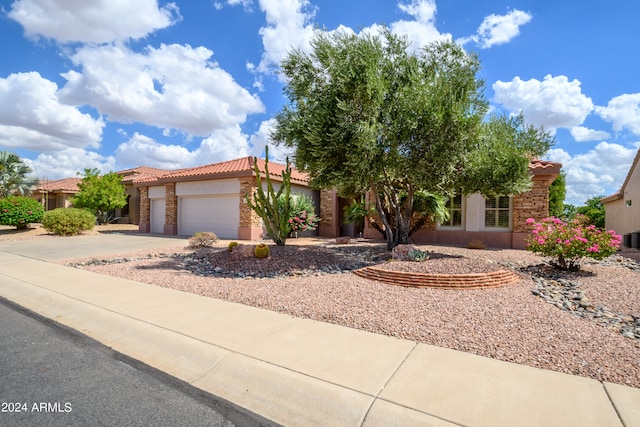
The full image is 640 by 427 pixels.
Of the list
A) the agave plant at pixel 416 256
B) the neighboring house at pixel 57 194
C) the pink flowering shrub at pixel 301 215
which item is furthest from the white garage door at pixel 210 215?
the neighboring house at pixel 57 194

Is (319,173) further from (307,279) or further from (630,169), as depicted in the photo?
(630,169)

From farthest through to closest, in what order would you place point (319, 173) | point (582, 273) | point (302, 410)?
point (319, 173) → point (582, 273) → point (302, 410)

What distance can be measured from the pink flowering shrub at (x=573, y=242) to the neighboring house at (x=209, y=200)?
385 inches

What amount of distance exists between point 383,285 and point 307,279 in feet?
5.43

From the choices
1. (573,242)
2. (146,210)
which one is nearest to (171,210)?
(146,210)

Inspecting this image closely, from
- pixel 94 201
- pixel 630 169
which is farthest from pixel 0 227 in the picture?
pixel 630 169

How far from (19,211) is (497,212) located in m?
25.4

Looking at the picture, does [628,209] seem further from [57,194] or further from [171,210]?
[57,194]

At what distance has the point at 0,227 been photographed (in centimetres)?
2467

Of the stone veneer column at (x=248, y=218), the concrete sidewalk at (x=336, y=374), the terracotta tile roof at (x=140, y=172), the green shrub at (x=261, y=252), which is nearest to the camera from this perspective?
the concrete sidewalk at (x=336, y=374)

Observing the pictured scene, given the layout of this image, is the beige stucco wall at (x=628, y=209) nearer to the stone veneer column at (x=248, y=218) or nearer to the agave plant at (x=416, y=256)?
the agave plant at (x=416, y=256)

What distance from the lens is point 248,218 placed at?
1705cm

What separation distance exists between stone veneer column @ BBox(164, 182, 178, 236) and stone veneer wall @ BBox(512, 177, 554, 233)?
57.0 ft

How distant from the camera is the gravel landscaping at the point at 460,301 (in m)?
3.99
